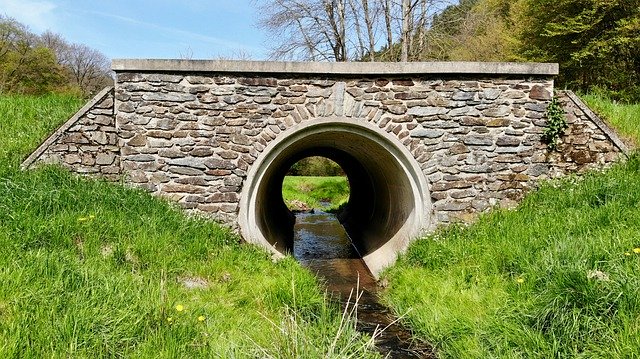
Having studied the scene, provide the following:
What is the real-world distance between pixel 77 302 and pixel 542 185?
7.05 meters

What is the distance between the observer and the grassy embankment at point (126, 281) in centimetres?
368

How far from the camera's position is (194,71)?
748 centimetres

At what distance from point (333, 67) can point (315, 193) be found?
1810 centimetres

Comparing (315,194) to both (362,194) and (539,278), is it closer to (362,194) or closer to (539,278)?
(362,194)

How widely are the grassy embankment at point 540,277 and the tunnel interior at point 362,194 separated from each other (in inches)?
64.8

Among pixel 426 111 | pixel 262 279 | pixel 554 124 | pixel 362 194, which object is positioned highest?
pixel 426 111

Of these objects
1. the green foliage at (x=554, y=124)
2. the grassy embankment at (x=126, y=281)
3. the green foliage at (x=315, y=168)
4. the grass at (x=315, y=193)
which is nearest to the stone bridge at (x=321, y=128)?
the green foliage at (x=554, y=124)

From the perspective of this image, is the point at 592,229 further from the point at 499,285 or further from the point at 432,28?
the point at 432,28

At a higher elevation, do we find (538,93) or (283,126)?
(538,93)

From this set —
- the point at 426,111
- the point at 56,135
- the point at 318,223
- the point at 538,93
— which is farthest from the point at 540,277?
the point at 318,223

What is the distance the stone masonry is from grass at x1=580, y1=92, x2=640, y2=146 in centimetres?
36

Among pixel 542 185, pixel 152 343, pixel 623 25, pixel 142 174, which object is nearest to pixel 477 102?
pixel 542 185

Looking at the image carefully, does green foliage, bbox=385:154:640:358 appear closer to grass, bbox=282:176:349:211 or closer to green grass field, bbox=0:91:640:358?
green grass field, bbox=0:91:640:358

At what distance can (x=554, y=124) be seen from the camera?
791cm
